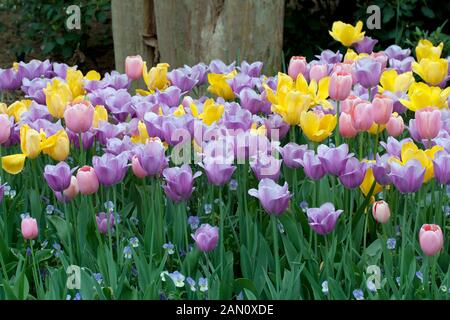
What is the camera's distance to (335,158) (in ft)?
7.06

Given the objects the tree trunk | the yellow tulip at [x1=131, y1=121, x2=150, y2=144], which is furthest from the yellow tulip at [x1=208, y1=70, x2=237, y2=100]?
the tree trunk

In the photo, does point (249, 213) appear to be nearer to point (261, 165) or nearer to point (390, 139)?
point (261, 165)

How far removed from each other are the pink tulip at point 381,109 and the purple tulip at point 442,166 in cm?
28

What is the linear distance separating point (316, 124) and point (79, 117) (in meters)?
0.60

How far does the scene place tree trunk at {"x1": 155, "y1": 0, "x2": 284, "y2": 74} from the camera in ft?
12.5

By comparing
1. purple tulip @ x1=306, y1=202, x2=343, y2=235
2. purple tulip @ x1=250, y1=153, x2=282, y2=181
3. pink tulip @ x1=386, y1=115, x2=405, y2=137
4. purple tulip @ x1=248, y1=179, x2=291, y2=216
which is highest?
pink tulip @ x1=386, y1=115, x2=405, y2=137

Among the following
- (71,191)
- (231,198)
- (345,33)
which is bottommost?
(231,198)

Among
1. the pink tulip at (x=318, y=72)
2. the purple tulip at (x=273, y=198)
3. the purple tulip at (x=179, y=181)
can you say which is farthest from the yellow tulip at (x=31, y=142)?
the pink tulip at (x=318, y=72)

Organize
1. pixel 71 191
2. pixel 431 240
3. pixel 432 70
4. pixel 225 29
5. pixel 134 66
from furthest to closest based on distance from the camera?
pixel 225 29 → pixel 134 66 → pixel 432 70 → pixel 71 191 → pixel 431 240

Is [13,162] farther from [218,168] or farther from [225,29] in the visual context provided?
[225,29]

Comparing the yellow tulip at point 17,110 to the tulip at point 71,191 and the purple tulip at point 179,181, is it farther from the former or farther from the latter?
the purple tulip at point 179,181

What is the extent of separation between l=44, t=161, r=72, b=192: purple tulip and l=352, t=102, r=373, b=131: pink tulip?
0.73 meters

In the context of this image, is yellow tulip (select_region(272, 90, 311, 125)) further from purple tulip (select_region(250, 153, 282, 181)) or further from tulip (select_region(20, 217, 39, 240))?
tulip (select_region(20, 217, 39, 240))

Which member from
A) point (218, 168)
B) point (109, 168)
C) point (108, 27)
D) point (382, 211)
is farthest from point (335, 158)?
point (108, 27)
